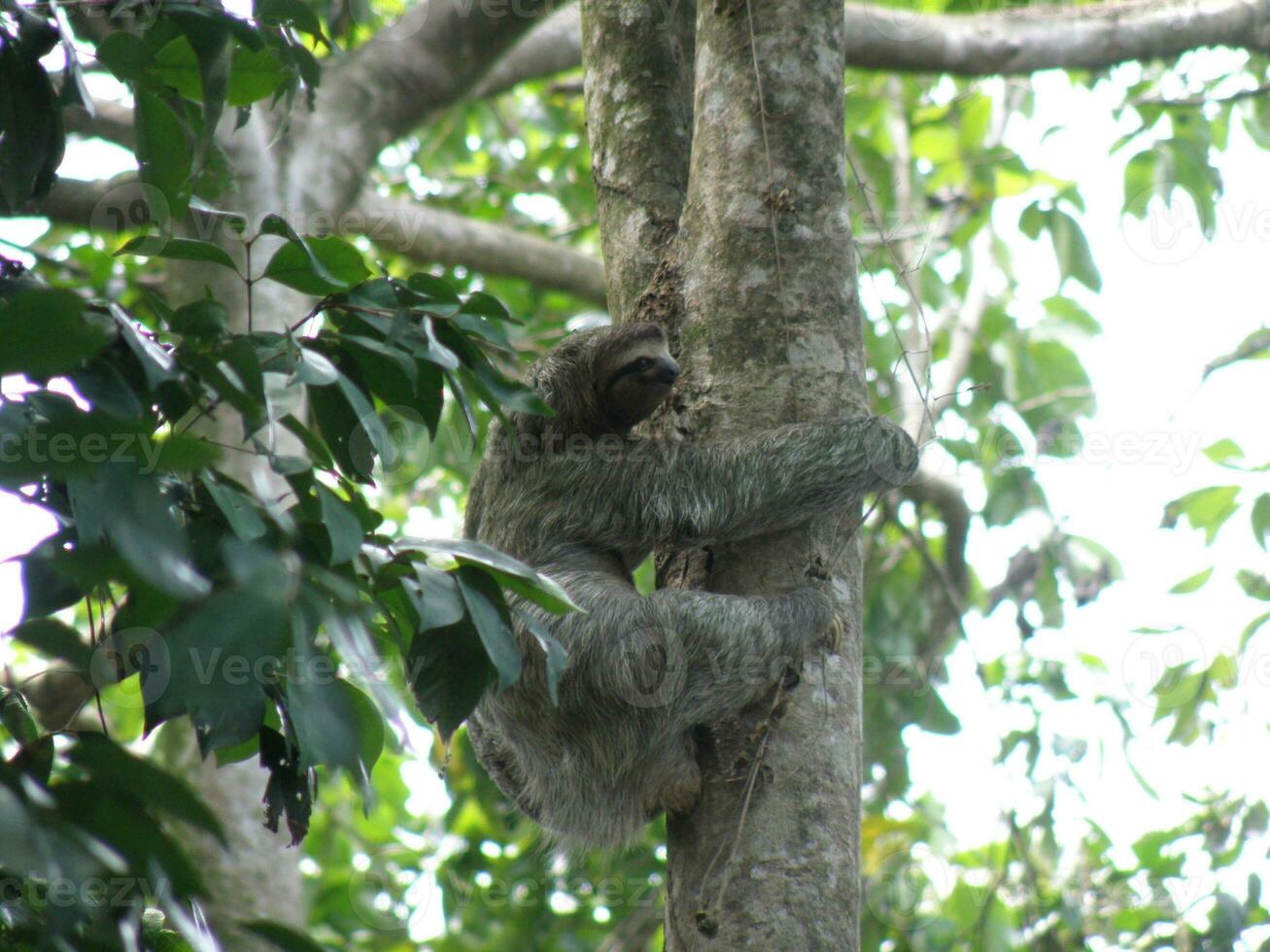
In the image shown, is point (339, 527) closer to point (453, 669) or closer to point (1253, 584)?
point (453, 669)

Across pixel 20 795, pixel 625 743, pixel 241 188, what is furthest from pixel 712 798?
pixel 241 188

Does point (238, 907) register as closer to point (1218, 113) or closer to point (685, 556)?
point (685, 556)

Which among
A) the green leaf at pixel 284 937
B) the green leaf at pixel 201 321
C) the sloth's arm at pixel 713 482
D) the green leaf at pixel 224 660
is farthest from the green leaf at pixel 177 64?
the green leaf at pixel 284 937

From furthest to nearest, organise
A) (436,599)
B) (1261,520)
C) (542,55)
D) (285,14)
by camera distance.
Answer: (542,55) → (1261,520) → (285,14) → (436,599)

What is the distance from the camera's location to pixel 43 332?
67.1 inches

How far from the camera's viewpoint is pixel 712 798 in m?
3.70

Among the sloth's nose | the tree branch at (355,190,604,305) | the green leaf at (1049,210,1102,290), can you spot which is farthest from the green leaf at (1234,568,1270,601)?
the tree branch at (355,190,604,305)

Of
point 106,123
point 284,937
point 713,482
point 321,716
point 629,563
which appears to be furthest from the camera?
point 106,123

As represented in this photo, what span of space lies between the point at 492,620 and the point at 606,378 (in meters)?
2.27

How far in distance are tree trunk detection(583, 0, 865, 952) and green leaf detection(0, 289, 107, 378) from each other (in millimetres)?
2470

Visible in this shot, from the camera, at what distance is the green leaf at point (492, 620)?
2414 mm

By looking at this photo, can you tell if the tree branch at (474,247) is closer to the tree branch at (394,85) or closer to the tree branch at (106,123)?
the tree branch at (394,85)
